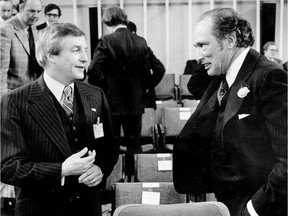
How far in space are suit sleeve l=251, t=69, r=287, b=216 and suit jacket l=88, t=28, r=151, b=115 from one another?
2401 mm

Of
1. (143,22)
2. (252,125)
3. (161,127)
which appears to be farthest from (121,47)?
(143,22)

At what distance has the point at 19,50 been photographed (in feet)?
9.30

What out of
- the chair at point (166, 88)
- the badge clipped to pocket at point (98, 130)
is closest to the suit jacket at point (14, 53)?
the badge clipped to pocket at point (98, 130)

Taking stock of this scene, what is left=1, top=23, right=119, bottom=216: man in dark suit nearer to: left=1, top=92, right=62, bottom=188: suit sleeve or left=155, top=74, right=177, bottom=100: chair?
left=1, top=92, right=62, bottom=188: suit sleeve

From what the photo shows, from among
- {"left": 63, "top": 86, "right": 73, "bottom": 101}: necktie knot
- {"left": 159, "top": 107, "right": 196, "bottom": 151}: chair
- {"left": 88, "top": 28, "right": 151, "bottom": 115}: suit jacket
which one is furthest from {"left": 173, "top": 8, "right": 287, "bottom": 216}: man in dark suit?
{"left": 159, "top": 107, "right": 196, "bottom": 151}: chair

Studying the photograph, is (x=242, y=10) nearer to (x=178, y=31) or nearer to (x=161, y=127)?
(x=178, y=31)

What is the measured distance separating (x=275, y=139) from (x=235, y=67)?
37 cm

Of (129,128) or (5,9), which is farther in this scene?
(129,128)

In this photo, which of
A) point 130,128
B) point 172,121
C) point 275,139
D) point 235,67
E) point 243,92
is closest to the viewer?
point 275,139

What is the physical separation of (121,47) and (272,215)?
8.30 ft

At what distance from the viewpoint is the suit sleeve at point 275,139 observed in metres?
1.30

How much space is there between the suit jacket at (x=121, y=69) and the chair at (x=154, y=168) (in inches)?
31.3

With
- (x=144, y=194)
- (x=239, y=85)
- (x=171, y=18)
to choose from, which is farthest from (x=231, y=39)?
(x=171, y=18)

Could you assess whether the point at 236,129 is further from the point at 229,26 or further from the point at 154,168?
the point at 154,168
